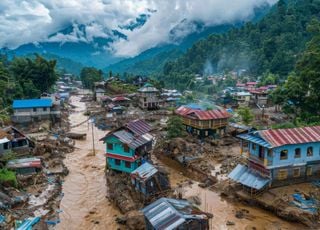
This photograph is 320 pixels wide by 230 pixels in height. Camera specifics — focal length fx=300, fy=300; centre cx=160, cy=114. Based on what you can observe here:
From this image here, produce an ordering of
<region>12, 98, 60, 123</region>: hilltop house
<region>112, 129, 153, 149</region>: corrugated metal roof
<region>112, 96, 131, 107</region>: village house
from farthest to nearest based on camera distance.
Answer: <region>112, 96, 131, 107</region>: village house, <region>12, 98, 60, 123</region>: hilltop house, <region>112, 129, 153, 149</region>: corrugated metal roof

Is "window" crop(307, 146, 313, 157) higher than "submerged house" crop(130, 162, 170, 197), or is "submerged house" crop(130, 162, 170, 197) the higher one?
"window" crop(307, 146, 313, 157)

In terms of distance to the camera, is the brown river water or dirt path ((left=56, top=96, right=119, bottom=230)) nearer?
the brown river water

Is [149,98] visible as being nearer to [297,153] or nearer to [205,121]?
[205,121]

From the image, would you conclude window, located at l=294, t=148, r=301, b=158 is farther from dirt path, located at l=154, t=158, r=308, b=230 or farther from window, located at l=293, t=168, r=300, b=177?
dirt path, located at l=154, t=158, r=308, b=230

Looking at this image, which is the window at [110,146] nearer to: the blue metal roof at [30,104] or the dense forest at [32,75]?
the blue metal roof at [30,104]

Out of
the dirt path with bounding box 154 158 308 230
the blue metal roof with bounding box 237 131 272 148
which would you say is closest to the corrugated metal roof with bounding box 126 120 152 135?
the dirt path with bounding box 154 158 308 230

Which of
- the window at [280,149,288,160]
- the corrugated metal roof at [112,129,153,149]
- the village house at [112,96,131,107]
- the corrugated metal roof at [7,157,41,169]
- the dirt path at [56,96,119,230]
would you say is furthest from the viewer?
the village house at [112,96,131,107]

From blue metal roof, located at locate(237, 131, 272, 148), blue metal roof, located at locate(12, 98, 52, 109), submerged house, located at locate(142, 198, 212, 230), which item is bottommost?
Result: submerged house, located at locate(142, 198, 212, 230)
